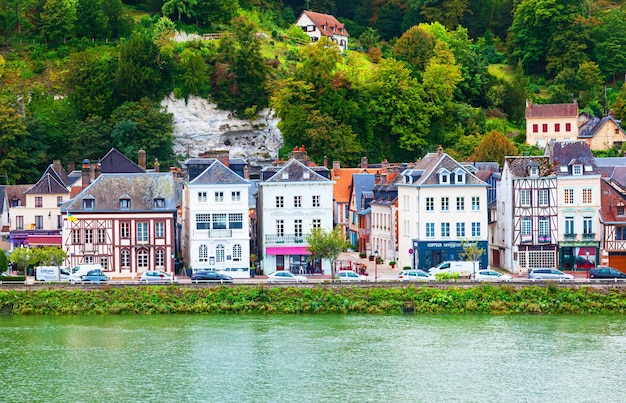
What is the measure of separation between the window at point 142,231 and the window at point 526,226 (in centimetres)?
1812

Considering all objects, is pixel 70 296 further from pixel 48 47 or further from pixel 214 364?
pixel 48 47

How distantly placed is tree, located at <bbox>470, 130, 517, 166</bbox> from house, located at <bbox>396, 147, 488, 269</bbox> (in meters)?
17.7

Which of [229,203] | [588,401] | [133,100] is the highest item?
[133,100]

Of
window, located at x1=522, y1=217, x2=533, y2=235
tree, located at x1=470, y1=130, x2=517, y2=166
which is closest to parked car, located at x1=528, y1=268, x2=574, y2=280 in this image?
window, located at x1=522, y1=217, x2=533, y2=235

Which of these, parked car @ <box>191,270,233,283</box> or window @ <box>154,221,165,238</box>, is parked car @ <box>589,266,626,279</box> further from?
window @ <box>154,221,165,238</box>

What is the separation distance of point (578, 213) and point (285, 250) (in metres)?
14.3

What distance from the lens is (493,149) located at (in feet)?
282

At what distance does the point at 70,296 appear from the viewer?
5988 centimetres

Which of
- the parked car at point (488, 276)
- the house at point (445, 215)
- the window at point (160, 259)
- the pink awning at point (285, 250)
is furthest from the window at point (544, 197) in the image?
the window at point (160, 259)

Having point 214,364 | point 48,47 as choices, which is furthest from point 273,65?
point 214,364

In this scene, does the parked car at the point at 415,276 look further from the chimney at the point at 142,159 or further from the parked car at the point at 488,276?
the chimney at the point at 142,159

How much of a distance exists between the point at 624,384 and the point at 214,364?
46.5ft

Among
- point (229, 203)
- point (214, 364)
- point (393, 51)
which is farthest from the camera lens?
point (393, 51)

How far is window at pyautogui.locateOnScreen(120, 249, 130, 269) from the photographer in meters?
65.7
